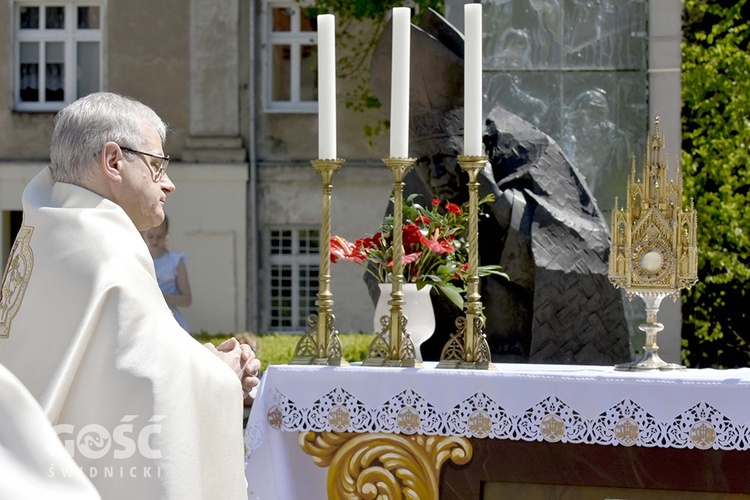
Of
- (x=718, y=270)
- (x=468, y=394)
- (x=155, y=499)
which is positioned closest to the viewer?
(x=155, y=499)

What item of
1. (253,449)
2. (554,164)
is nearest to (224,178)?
(554,164)

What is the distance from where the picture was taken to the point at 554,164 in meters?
5.71

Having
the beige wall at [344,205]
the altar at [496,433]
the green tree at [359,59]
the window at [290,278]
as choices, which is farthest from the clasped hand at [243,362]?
the window at [290,278]

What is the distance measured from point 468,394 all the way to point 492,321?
1571 mm

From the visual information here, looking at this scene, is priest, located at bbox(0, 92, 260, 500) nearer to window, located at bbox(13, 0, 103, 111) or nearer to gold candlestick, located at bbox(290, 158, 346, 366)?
gold candlestick, located at bbox(290, 158, 346, 366)

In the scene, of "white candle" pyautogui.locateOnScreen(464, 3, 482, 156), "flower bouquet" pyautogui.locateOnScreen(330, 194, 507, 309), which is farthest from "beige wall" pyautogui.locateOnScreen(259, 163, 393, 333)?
"white candle" pyautogui.locateOnScreen(464, 3, 482, 156)

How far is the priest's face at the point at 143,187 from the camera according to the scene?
300cm

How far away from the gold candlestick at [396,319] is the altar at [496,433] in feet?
0.40

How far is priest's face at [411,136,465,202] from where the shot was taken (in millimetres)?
5348

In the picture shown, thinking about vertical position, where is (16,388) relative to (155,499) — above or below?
above

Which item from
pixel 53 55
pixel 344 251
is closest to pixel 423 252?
pixel 344 251

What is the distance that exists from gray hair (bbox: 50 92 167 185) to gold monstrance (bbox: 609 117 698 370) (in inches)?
67.0

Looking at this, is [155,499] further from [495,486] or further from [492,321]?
[492,321]

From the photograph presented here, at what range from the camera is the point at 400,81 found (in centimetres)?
403
